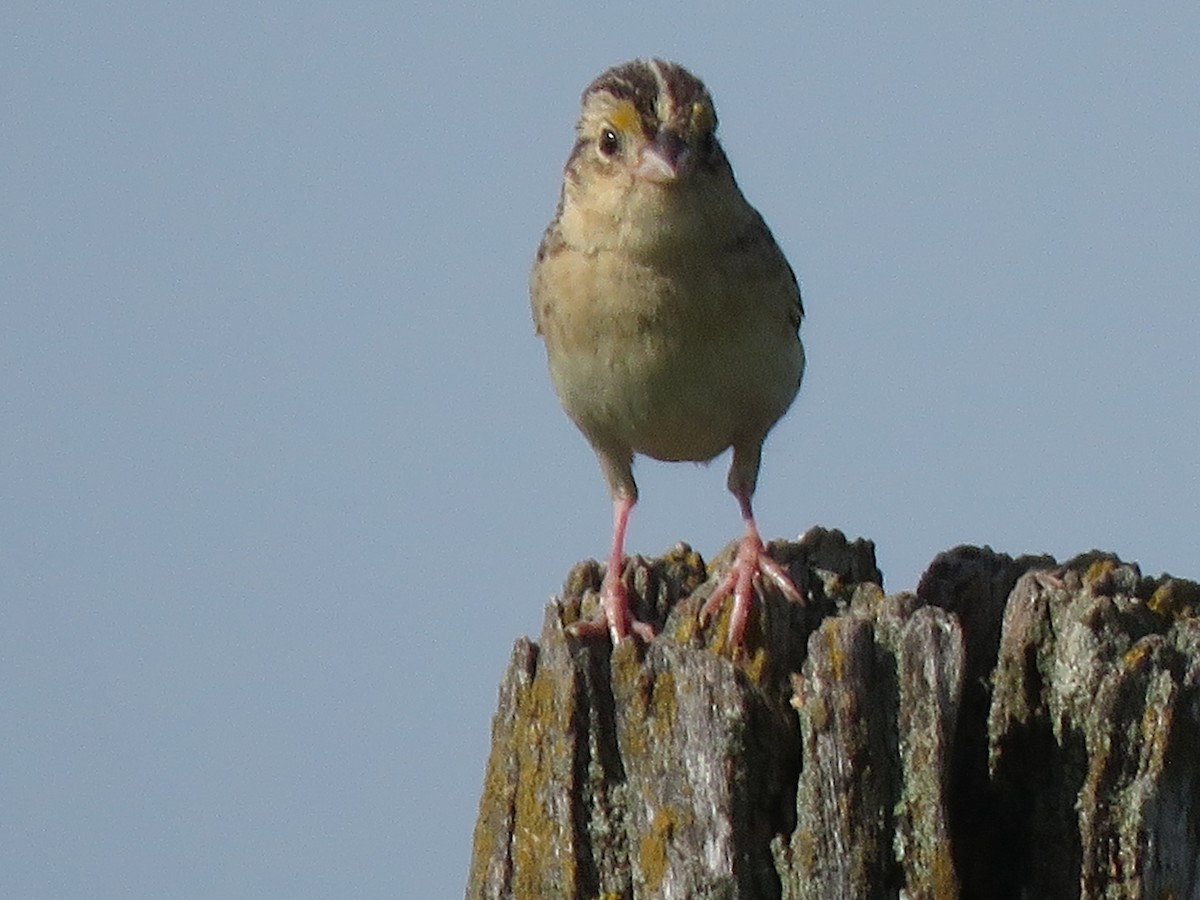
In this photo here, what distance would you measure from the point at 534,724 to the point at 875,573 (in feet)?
4.73

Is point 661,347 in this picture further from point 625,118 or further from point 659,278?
point 625,118

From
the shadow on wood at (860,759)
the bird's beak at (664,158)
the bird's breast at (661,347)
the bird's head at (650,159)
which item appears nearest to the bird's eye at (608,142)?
the bird's head at (650,159)

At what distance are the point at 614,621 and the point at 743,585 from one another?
15.6 inches

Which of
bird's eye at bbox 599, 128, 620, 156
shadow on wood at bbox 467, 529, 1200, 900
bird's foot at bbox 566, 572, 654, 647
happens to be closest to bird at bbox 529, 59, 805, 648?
bird's eye at bbox 599, 128, 620, 156

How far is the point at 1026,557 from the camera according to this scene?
6.17 metres

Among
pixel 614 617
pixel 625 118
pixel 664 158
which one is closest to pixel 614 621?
pixel 614 617

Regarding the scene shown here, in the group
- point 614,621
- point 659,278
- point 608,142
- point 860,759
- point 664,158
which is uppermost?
point 608,142

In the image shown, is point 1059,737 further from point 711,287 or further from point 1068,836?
point 711,287

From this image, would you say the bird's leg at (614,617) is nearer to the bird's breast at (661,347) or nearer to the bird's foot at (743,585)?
the bird's foot at (743,585)

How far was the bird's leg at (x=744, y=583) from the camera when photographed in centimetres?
541

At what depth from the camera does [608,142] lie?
7.26m

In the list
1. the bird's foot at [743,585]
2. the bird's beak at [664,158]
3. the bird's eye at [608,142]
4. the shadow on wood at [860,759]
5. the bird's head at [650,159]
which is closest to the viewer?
the shadow on wood at [860,759]

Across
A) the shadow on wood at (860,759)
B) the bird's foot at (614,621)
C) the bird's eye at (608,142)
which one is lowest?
the shadow on wood at (860,759)

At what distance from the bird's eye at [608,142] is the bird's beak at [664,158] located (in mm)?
156
